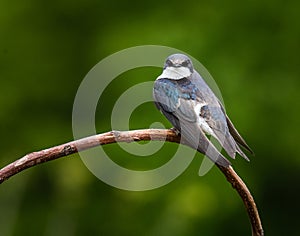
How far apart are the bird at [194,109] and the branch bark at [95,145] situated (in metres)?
0.13

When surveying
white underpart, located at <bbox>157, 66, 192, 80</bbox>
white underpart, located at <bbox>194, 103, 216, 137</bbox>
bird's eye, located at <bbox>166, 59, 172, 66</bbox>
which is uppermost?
bird's eye, located at <bbox>166, 59, 172, 66</bbox>

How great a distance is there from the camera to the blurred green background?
457 cm

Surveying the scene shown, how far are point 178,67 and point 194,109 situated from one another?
0.36ft

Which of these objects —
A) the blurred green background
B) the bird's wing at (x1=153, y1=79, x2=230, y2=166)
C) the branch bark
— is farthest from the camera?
the blurred green background

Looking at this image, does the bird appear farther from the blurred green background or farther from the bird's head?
the blurred green background

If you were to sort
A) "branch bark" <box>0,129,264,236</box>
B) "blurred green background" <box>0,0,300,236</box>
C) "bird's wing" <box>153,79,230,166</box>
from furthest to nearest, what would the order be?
"blurred green background" <box>0,0,300,236</box>
"bird's wing" <box>153,79,230,166</box>
"branch bark" <box>0,129,264,236</box>

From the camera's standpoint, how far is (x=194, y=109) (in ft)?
6.16

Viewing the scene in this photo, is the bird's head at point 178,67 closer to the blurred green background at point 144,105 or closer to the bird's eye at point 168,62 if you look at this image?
the bird's eye at point 168,62

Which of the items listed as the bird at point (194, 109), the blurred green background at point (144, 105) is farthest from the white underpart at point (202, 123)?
the blurred green background at point (144, 105)

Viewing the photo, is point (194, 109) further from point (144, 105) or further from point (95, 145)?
point (144, 105)

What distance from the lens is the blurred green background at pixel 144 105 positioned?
4574mm

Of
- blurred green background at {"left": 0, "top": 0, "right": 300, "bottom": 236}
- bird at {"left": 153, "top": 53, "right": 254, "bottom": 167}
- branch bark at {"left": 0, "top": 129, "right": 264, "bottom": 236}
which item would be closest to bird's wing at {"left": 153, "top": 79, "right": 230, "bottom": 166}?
bird at {"left": 153, "top": 53, "right": 254, "bottom": 167}

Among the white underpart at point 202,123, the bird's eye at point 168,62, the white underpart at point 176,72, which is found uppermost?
the bird's eye at point 168,62

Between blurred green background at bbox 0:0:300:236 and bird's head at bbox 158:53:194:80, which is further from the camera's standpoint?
blurred green background at bbox 0:0:300:236
